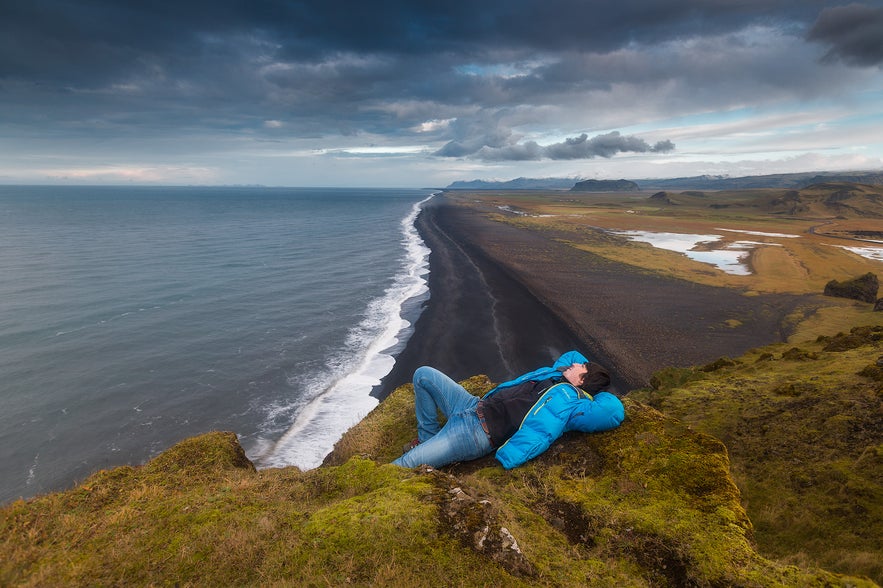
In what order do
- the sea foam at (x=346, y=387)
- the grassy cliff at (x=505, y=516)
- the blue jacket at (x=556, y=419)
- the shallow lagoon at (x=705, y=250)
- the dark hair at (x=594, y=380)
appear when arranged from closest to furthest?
the grassy cliff at (x=505, y=516) → the blue jacket at (x=556, y=419) → the dark hair at (x=594, y=380) → the sea foam at (x=346, y=387) → the shallow lagoon at (x=705, y=250)

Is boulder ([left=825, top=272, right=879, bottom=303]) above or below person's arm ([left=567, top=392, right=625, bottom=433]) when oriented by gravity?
below

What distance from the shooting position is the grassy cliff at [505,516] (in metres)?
4.16

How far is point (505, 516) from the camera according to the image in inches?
190

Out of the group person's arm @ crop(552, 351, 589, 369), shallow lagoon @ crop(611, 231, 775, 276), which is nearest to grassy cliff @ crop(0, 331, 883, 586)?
person's arm @ crop(552, 351, 589, 369)

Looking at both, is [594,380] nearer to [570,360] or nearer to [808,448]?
[570,360]

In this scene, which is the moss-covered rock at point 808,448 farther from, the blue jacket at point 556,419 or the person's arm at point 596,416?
the blue jacket at point 556,419

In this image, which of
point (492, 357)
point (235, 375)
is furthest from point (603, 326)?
point (235, 375)

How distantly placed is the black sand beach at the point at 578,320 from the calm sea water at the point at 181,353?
3.34 metres

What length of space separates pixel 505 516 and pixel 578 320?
29.2 m

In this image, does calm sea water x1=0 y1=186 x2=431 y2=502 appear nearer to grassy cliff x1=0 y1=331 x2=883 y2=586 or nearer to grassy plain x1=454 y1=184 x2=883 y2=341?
grassy cliff x1=0 y1=331 x2=883 y2=586

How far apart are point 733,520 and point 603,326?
27417 mm

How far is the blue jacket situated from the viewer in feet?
20.7

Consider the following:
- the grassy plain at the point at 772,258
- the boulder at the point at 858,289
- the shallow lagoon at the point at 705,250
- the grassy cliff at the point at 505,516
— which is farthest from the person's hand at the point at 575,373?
the shallow lagoon at the point at 705,250

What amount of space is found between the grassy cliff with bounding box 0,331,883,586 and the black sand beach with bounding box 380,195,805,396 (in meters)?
15.3
